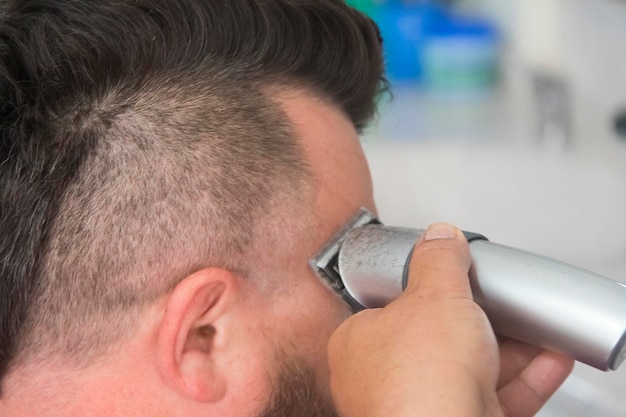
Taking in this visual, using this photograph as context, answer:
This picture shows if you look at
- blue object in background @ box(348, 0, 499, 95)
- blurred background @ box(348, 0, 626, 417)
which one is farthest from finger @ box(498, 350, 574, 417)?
blue object in background @ box(348, 0, 499, 95)

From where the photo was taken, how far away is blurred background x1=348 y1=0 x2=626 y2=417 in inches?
50.8

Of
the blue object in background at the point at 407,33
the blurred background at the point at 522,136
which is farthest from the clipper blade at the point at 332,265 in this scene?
the blue object in background at the point at 407,33

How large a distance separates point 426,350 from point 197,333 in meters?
0.20

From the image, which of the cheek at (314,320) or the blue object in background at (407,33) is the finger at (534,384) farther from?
the blue object in background at (407,33)

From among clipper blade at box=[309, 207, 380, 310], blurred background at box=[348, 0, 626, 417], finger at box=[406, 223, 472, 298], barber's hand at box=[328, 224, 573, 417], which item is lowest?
blurred background at box=[348, 0, 626, 417]

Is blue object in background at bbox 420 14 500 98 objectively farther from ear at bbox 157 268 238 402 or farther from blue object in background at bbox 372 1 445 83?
ear at bbox 157 268 238 402

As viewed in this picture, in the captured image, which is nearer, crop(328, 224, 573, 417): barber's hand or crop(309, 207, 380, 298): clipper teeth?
crop(328, 224, 573, 417): barber's hand

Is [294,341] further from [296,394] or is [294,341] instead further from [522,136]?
[522,136]

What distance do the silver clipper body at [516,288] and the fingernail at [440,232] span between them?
1 cm

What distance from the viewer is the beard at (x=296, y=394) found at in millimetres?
659

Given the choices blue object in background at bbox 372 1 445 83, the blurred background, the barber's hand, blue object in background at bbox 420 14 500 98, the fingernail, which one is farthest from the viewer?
blue object in background at bbox 372 1 445 83

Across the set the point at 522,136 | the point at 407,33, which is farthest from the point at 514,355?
the point at 407,33

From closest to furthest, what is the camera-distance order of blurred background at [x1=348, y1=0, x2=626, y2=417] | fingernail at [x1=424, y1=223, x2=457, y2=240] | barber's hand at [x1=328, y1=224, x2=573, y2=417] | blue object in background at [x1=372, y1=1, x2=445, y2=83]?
1. barber's hand at [x1=328, y1=224, x2=573, y2=417]
2. fingernail at [x1=424, y1=223, x2=457, y2=240]
3. blurred background at [x1=348, y1=0, x2=626, y2=417]
4. blue object in background at [x1=372, y1=1, x2=445, y2=83]

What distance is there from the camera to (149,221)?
2.10ft
